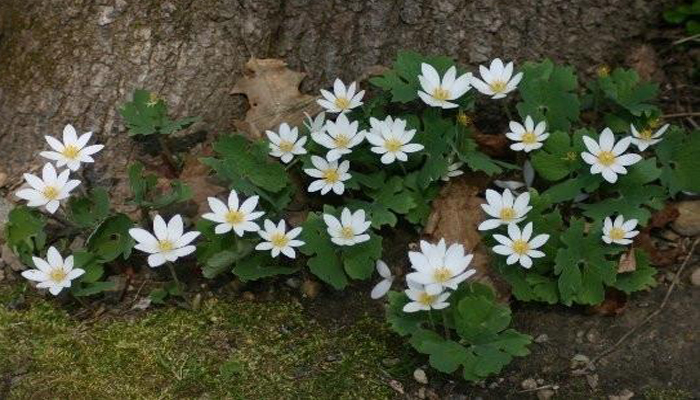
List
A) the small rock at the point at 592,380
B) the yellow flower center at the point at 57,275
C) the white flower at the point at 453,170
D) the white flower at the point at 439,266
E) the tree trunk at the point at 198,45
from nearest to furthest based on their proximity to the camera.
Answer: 1. the white flower at the point at 439,266
2. the small rock at the point at 592,380
3. the yellow flower center at the point at 57,275
4. the white flower at the point at 453,170
5. the tree trunk at the point at 198,45

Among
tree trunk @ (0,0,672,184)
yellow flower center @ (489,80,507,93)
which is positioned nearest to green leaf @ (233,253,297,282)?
tree trunk @ (0,0,672,184)

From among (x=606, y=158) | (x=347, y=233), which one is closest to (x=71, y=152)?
(x=347, y=233)

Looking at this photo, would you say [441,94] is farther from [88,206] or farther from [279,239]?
[88,206]

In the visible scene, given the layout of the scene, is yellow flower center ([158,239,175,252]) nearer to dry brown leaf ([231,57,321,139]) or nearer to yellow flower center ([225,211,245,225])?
yellow flower center ([225,211,245,225])

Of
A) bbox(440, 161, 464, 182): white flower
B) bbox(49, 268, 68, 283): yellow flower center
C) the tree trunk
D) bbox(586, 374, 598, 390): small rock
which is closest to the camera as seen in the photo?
bbox(586, 374, 598, 390): small rock

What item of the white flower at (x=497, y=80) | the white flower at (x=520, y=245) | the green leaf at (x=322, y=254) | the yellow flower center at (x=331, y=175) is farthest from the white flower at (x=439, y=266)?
the white flower at (x=497, y=80)

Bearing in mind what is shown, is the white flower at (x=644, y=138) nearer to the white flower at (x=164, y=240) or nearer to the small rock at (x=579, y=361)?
the small rock at (x=579, y=361)

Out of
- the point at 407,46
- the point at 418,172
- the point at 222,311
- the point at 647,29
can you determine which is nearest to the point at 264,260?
the point at 222,311
